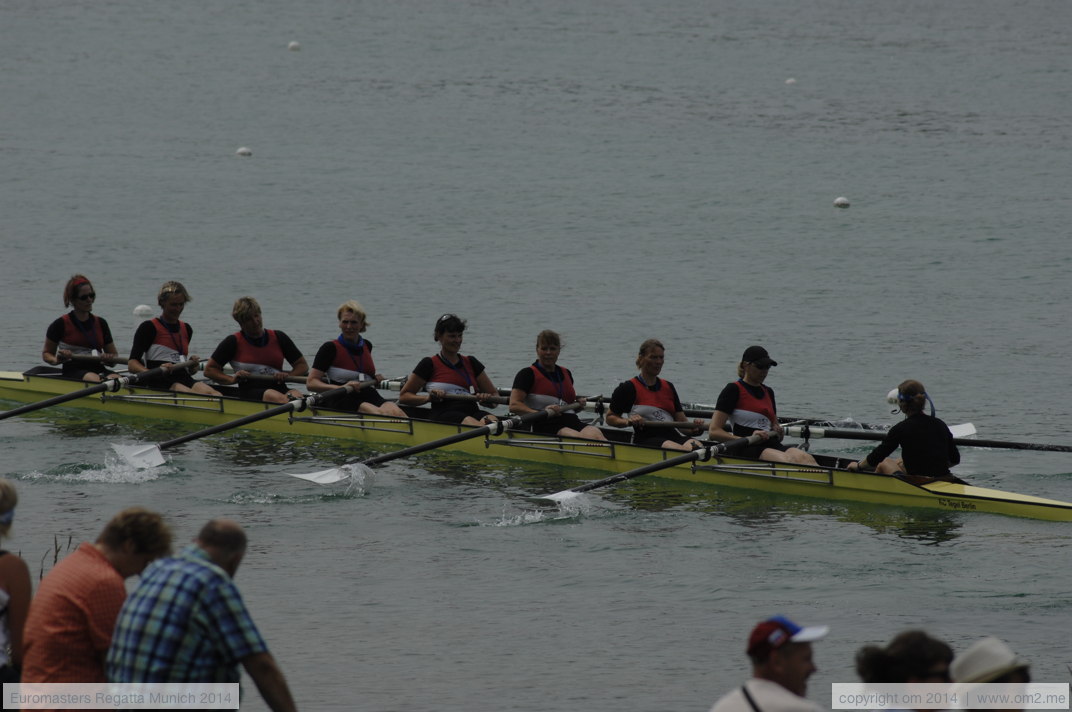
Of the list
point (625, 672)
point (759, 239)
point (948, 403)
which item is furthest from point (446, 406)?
point (759, 239)

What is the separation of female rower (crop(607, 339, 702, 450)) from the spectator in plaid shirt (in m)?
8.20

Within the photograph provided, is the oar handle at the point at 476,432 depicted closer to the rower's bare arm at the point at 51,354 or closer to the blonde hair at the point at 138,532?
the rower's bare arm at the point at 51,354

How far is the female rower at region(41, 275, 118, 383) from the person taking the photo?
1559cm

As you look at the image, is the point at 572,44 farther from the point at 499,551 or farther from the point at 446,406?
the point at 499,551

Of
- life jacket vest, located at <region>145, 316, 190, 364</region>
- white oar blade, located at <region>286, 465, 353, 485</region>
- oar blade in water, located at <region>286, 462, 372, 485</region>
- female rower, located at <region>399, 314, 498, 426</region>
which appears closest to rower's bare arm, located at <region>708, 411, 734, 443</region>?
female rower, located at <region>399, 314, 498, 426</region>

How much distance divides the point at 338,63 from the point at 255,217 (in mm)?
13725

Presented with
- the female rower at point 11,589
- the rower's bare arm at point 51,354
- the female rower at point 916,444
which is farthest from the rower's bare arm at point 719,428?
the female rower at point 11,589

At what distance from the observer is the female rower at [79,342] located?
1559cm

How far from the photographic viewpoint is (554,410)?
13312mm

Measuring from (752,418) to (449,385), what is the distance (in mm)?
3144

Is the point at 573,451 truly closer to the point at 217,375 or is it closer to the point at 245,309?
the point at 245,309

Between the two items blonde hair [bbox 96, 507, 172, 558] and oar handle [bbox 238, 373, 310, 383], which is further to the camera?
oar handle [bbox 238, 373, 310, 383]

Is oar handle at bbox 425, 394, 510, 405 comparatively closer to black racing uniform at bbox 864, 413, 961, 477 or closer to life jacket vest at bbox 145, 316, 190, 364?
life jacket vest at bbox 145, 316, 190, 364

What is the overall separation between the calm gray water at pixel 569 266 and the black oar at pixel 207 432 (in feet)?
1.06
